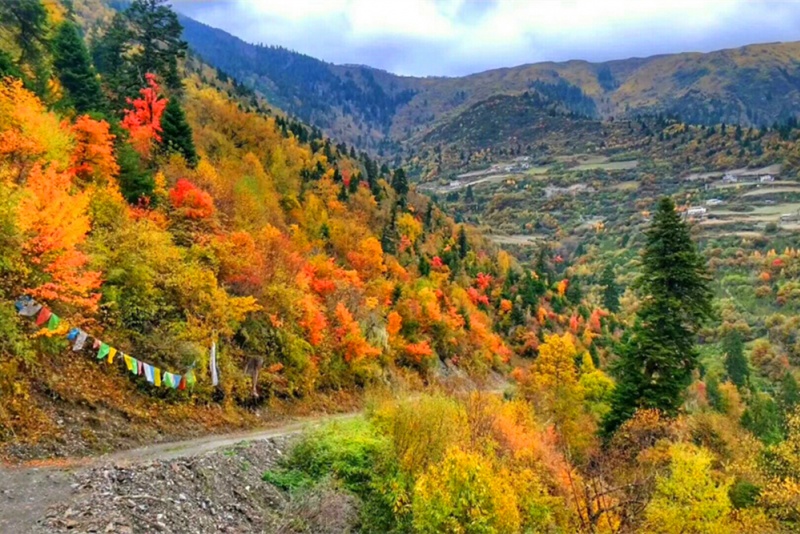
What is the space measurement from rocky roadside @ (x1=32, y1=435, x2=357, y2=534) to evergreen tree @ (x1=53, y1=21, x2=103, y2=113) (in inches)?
1365

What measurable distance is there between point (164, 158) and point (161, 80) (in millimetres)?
16165

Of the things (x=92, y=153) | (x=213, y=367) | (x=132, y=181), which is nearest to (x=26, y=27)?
(x=92, y=153)

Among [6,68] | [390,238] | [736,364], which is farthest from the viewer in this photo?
[736,364]

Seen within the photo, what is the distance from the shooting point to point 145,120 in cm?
4703

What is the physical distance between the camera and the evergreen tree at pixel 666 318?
31.8 meters

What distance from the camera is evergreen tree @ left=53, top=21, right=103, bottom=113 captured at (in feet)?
147

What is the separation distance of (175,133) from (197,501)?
114 ft

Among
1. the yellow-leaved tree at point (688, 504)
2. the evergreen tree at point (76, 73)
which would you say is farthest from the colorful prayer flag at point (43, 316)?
the evergreen tree at point (76, 73)

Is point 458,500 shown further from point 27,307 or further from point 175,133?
point 175,133

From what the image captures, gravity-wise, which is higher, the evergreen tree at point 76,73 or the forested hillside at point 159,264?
the evergreen tree at point 76,73

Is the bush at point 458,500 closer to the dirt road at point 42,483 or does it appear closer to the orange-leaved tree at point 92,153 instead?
the dirt road at point 42,483

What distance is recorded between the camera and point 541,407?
46438 mm

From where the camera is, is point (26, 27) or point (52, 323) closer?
point (52, 323)

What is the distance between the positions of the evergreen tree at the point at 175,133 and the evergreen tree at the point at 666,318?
112 ft
